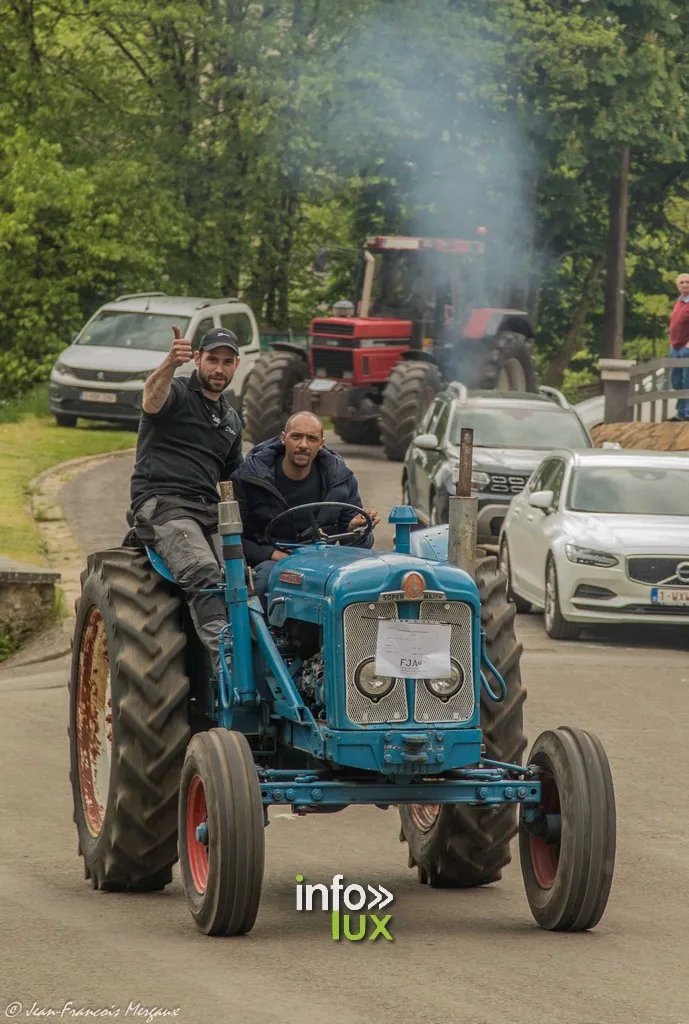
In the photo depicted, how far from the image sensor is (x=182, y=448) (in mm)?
9211

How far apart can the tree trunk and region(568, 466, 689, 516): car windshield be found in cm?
3011

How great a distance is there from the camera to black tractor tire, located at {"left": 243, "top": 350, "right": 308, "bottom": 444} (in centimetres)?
3162

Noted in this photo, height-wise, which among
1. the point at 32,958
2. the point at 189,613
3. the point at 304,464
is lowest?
the point at 32,958

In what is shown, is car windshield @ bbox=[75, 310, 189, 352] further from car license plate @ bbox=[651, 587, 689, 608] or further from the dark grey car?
car license plate @ bbox=[651, 587, 689, 608]

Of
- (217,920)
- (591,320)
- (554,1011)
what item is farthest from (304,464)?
(591,320)

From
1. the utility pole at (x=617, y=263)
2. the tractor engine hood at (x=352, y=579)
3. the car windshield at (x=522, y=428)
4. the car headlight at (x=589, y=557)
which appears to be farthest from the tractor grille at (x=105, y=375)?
the tractor engine hood at (x=352, y=579)

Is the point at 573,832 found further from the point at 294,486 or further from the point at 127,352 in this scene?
the point at 127,352

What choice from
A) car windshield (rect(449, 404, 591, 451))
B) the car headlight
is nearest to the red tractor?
car windshield (rect(449, 404, 591, 451))

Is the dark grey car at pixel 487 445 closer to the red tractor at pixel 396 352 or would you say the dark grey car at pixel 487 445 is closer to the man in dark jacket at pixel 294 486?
the red tractor at pixel 396 352

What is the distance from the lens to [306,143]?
4281cm

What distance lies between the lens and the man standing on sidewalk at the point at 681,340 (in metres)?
25.8

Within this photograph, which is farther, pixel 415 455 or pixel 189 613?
pixel 415 455

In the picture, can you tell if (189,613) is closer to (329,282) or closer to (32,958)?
(32,958)

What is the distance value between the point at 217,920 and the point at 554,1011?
1432 mm
